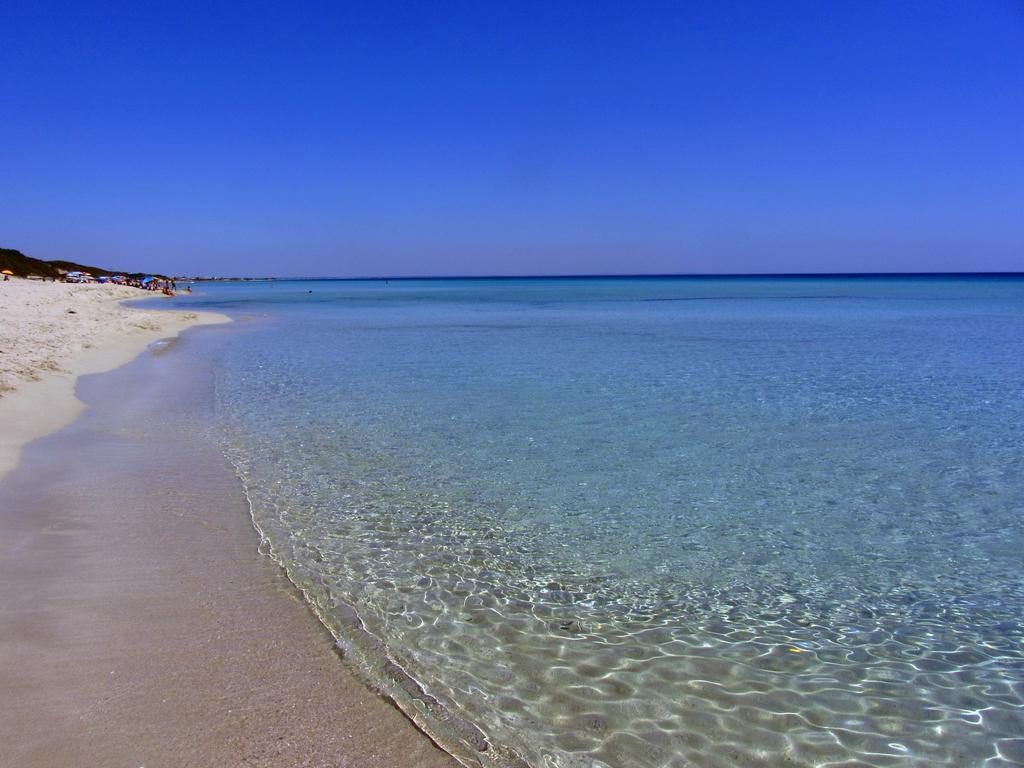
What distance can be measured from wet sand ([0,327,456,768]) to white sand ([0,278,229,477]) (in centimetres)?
261

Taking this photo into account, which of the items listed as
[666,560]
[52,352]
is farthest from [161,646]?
[52,352]

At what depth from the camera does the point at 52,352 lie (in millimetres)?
18266

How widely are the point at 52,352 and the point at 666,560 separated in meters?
18.1

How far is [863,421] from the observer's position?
11.0 m

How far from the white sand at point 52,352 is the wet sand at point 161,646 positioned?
2.61 metres

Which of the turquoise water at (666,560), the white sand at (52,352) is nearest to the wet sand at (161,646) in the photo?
the turquoise water at (666,560)

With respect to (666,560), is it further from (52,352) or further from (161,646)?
(52,352)

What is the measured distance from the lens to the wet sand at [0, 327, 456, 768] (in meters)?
3.29

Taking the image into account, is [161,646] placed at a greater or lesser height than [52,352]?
lesser

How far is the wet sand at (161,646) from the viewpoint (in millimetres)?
3289

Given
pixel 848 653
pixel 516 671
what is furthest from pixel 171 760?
pixel 848 653

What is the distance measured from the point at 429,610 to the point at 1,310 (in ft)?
93.3

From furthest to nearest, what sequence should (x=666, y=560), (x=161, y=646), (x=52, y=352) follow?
(x=52, y=352) → (x=666, y=560) → (x=161, y=646)

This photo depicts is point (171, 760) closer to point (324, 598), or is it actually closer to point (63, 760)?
point (63, 760)
